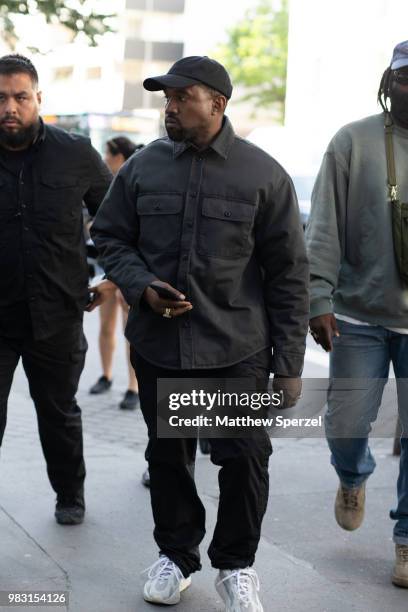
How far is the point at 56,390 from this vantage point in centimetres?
495

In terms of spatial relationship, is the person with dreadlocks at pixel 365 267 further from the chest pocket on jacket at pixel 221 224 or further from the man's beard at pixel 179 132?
the man's beard at pixel 179 132

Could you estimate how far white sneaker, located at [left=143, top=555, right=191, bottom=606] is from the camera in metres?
4.15

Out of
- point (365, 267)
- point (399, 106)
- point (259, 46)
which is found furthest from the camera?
point (259, 46)

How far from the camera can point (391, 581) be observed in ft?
14.9

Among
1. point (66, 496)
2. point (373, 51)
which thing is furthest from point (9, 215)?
point (373, 51)

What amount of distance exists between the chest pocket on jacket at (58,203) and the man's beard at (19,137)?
156 mm

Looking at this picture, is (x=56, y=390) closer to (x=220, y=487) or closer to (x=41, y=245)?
(x=41, y=245)

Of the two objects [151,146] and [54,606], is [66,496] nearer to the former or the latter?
[54,606]

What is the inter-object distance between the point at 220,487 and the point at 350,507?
3.06ft

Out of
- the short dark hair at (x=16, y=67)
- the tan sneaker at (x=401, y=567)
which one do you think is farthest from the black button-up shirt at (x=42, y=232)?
the tan sneaker at (x=401, y=567)

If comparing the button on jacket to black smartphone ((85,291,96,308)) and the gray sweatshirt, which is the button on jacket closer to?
the gray sweatshirt

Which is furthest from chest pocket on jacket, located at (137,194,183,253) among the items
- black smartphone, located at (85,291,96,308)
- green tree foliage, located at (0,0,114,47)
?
green tree foliage, located at (0,0,114,47)

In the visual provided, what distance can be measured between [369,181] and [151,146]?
2.93ft

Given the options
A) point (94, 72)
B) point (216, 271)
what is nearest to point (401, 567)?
point (216, 271)
